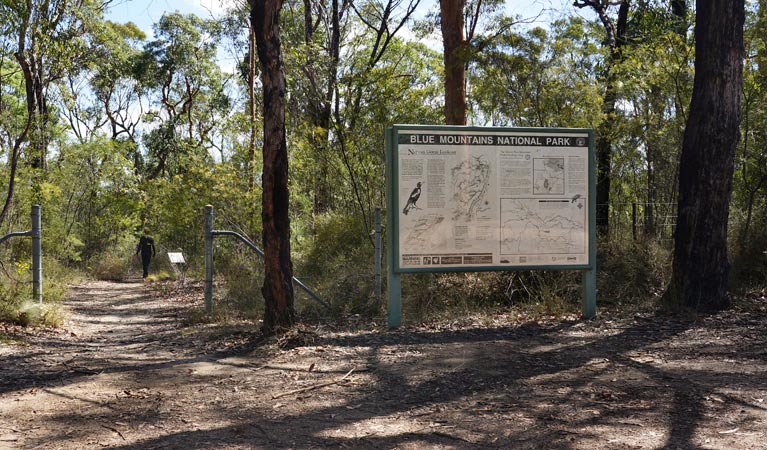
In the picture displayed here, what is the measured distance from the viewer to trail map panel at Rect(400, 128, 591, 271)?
349 inches

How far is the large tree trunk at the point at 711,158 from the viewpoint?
9594 mm

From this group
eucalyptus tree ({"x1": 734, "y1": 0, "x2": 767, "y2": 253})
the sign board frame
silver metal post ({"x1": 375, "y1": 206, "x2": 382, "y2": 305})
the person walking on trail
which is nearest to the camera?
the sign board frame

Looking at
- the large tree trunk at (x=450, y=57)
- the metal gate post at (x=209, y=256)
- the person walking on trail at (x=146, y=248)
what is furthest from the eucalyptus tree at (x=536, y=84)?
the person walking on trail at (x=146, y=248)

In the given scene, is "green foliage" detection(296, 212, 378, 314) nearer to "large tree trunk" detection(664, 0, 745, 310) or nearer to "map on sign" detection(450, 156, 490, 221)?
"map on sign" detection(450, 156, 490, 221)

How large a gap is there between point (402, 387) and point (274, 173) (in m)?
3.03

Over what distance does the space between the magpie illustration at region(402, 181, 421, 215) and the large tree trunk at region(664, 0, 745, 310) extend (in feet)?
12.5

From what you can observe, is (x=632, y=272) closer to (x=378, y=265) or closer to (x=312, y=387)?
(x=378, y=265)

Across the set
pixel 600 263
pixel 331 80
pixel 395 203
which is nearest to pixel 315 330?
pixel 395 203

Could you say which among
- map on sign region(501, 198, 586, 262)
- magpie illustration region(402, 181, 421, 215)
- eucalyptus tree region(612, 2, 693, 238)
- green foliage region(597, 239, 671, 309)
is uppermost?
eucalyptus tree region(612, 2, 693, 238)

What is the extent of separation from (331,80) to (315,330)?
11.9m

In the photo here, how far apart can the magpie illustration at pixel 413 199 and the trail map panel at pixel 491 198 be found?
1 centimetres

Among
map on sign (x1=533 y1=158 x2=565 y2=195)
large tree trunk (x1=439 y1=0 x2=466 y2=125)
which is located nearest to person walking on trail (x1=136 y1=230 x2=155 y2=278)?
large tree trunk (x1=439 y1=0 x2=466 y2=125)

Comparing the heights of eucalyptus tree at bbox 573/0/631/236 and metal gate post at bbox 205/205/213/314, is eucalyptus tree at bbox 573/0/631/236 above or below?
above

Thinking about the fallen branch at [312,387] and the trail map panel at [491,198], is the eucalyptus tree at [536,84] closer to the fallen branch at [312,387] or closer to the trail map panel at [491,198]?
the trail map panel at [491,198]
